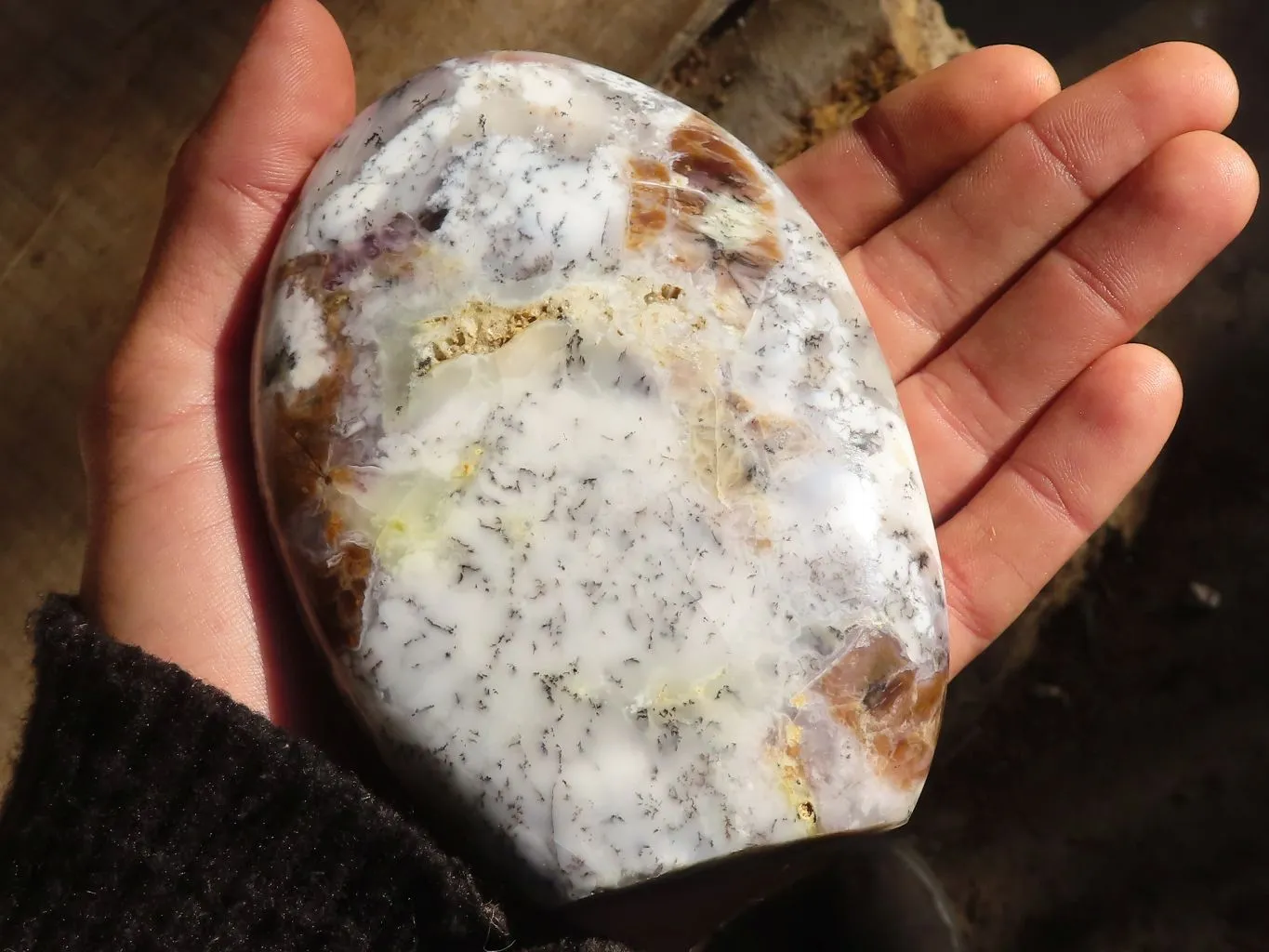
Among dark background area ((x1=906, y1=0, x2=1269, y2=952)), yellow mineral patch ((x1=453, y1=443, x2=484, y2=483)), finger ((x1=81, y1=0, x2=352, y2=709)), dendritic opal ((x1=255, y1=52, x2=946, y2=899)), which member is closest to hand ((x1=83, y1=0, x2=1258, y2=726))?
finger ((x1=81, y1=0, x2=352, y2=709))

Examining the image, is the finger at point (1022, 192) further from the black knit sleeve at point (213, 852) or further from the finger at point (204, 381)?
the black knit sleeve at point (213, 852)

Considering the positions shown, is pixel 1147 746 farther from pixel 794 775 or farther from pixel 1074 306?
pixel 794 775

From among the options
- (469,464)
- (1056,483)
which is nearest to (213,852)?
(469,464)

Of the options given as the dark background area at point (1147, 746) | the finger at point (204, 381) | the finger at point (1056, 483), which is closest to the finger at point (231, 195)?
the finger at point (204, 381)

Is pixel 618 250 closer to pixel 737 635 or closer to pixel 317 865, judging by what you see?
pixel 737 635

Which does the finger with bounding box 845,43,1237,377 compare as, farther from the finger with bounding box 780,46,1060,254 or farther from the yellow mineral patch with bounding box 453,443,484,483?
the yellow mineral patch with bounding box 453,443,484,483

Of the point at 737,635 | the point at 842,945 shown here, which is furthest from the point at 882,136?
the point at 842,945
